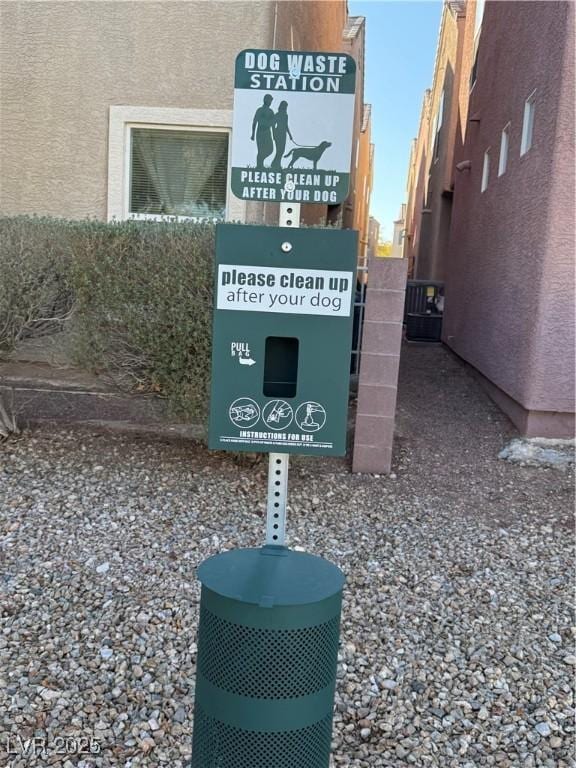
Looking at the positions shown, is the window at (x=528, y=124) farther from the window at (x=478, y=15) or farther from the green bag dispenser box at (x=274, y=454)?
the green bag dispenser box at (x=274, y=454)

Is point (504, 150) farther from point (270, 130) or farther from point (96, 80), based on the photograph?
point (270, 130)

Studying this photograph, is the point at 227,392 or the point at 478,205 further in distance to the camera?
the point at 478,205

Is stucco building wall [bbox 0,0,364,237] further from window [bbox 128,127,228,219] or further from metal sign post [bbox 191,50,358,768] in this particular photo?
metal sign post [bbox 191,50,358,768]

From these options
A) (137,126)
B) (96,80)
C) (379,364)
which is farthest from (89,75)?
(379,364)

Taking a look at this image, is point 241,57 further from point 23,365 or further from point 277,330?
point 23,365

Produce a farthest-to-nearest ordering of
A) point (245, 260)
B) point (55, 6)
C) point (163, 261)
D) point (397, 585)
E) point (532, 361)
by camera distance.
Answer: point (55, 6) → point (532, 361) → point (163, 261) → point (397, 585) → point (245, 260)

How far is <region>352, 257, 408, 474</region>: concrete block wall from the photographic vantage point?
5238mm

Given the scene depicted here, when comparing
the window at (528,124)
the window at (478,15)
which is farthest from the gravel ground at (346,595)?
the window at (478,15)

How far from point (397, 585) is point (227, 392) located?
2.20m

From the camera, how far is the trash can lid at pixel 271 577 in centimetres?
191

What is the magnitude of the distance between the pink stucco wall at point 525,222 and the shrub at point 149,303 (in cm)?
334

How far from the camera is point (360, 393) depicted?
214 inches

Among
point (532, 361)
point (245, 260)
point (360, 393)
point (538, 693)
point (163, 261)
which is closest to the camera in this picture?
point (245, 260)

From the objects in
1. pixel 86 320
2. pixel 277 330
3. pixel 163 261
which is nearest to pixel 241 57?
pixel 277 330
